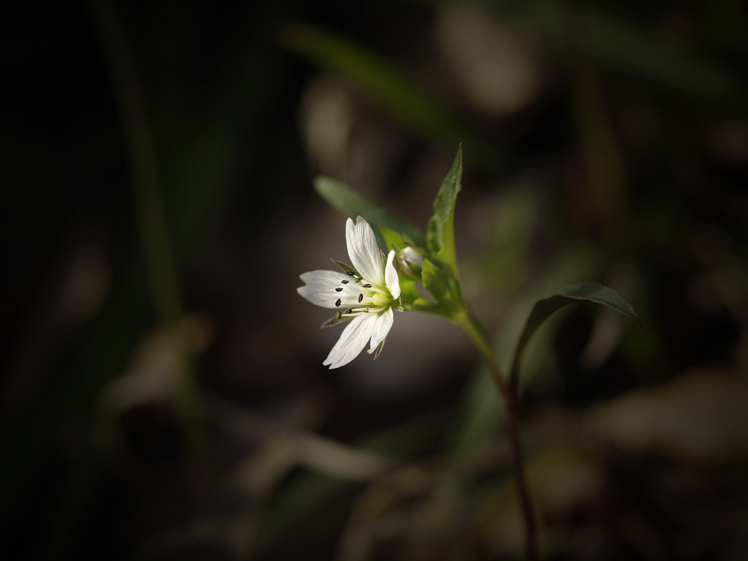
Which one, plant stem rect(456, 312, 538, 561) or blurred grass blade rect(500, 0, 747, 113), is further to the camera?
blurred grass blade rect(500, 0, 747, 113)

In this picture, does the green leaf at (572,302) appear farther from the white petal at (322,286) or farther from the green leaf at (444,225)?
the white petal at (322,286)

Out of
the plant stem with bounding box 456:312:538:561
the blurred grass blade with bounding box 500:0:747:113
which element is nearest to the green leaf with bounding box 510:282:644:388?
the plant stem with bounding box 456:312:538:561

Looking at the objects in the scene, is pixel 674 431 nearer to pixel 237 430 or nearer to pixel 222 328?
pixel 237 430

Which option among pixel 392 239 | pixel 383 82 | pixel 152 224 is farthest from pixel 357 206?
pixel 152 224

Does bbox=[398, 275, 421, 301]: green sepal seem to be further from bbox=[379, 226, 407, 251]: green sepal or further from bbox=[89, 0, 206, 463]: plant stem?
bbox=[89, 0, 206, 463]: plant stem

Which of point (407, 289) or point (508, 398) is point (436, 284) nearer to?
point (407, 289)

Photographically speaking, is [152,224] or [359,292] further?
[152,224]

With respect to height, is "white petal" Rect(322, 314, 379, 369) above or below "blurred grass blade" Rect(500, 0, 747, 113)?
below

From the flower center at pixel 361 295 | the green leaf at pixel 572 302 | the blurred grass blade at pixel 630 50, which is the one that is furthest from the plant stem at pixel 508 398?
the blurred grass blade at pixel 630 50
